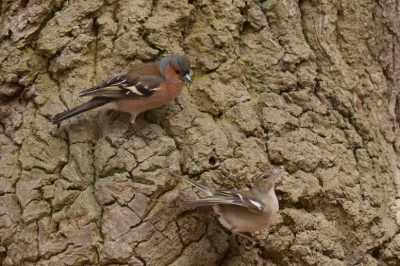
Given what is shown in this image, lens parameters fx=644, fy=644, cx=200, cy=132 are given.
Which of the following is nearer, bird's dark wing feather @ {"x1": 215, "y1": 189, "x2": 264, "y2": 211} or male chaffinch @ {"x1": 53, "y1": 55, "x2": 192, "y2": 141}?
bird's dark wing feather @ {"x1": 215, "y1": 189, "x2": 264, "y2": 211}

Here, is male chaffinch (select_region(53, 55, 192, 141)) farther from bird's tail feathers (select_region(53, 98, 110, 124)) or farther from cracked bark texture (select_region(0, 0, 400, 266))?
cracked bark texture (select_region(0, 0, 400, 266))

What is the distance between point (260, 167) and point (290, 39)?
1344 millimetres

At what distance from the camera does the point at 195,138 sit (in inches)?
221

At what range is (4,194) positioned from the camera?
5637 millimetres

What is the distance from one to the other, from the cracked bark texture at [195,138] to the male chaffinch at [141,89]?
5.3 inches

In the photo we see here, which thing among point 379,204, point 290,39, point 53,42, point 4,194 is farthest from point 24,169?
point 379,204

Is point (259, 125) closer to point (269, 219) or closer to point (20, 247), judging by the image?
point (269, 219)

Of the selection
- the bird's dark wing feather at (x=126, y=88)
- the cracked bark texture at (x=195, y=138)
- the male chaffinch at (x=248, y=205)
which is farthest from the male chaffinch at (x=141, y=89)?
the male chaffinch at (x=248, y=205)

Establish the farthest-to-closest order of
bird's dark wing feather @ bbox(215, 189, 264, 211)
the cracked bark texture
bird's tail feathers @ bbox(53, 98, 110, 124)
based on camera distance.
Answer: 1. bird's tail feathers @ bbox(53, 98, 110, 124)
2. the cracked bark texture
3. bird's dark wing feather @ bbox(215, 189, 264, 211)

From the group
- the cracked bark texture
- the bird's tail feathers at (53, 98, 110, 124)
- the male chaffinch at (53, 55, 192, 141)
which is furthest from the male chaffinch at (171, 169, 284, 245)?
the bird's tail feathers at (53, 98, 110, 124)

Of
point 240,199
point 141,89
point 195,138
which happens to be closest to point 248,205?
point 240,199

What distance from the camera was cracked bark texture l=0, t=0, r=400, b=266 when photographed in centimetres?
540

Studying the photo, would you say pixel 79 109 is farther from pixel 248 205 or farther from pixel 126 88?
pixel 248 205

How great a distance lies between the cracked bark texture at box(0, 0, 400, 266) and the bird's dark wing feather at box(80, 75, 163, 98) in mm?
186
